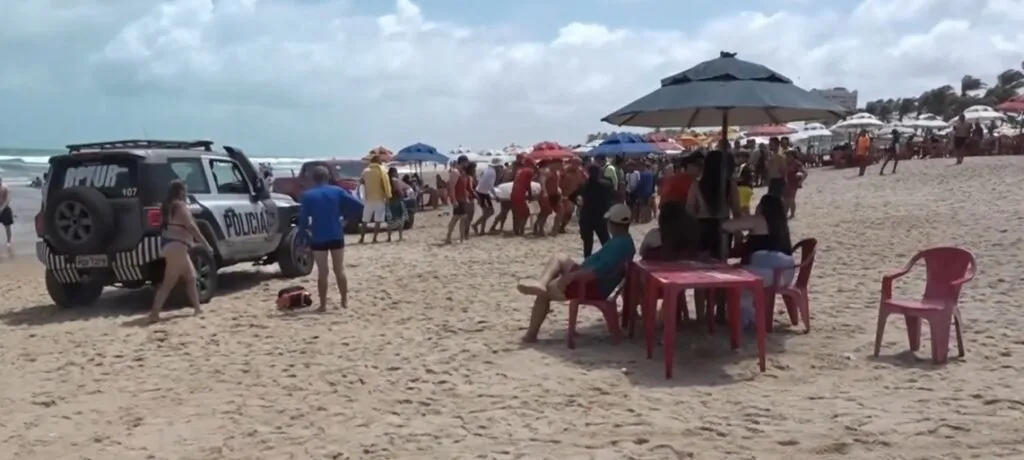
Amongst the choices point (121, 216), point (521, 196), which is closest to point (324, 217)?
point (121, 216)

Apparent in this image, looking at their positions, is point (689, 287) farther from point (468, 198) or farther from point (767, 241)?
point (468, 198)

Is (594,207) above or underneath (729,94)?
underneath

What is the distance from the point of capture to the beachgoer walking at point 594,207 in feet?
36.0

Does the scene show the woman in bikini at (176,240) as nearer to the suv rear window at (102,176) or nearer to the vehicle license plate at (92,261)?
the suv rear window at (102,176)

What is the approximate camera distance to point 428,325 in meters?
8.20

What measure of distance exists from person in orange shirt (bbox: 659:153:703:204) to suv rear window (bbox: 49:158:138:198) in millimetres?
5068

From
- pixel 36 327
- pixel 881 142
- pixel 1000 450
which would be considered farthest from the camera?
pixel 881 142

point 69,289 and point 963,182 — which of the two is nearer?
point 69,289

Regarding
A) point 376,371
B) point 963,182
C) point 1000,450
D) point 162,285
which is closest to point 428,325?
point 376,371

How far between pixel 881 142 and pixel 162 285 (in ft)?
114

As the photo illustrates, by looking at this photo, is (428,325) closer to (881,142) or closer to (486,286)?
(486,286)

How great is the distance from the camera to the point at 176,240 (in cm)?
855

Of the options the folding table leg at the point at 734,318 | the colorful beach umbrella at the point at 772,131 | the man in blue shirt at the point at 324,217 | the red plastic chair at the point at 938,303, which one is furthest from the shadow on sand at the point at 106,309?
the colorful beach umbrella at the point at 772,131

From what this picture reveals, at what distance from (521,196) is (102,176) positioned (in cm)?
775
